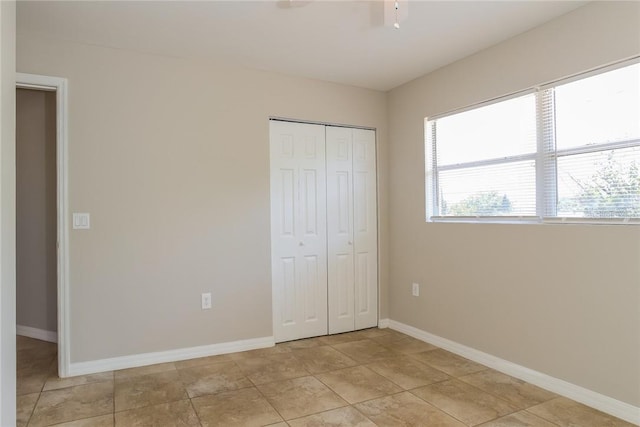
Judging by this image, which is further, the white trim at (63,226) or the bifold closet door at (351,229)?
the bifold closet door at (351,229)

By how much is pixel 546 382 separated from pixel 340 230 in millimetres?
2057

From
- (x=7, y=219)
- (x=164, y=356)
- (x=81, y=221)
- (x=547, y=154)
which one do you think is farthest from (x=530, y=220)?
(x=81, y=221)

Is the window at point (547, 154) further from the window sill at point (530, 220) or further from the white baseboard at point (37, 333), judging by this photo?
the white baseboard at point (37, 333)

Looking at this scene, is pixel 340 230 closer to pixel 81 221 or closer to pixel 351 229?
pixel 351 229

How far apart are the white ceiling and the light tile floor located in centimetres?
240

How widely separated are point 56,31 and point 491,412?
146 inches

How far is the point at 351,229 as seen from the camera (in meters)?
3.99

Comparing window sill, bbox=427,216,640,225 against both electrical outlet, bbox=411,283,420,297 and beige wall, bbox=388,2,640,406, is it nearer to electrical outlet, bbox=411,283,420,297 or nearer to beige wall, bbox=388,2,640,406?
beige wall, bbox=388,2,640,406

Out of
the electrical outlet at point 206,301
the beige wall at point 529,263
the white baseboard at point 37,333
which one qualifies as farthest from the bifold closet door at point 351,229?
the white baseboard at point 37,333

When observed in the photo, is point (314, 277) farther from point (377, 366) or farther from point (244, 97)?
point (244, 97)

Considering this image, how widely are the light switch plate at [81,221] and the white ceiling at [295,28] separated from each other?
1.25m

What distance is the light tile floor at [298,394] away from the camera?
2.26 metres

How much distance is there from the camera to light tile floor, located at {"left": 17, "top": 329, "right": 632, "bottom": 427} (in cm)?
226

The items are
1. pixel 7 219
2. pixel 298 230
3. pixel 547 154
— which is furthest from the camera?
pixel 298 230
